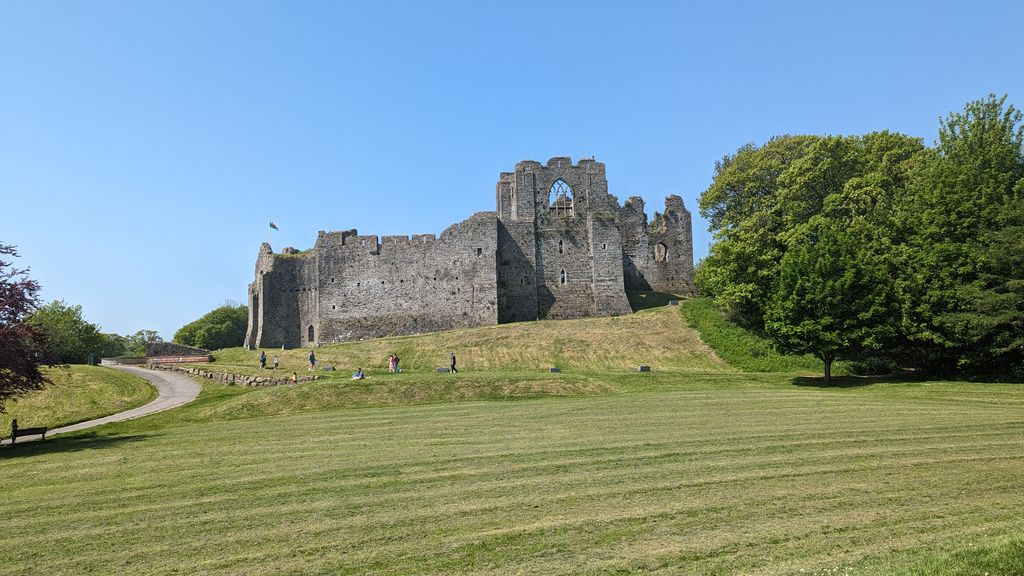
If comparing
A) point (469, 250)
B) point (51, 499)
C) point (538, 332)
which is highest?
point (469, 250)

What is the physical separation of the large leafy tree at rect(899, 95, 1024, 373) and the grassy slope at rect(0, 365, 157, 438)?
111 feet

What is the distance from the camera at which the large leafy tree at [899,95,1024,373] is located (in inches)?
1049

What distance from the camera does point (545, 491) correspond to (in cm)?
1051

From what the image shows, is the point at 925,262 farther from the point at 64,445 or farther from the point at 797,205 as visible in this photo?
the point at 64,445

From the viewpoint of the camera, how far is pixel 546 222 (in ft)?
169

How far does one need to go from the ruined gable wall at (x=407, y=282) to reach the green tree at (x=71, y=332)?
17.1 m

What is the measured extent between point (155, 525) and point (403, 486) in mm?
3613

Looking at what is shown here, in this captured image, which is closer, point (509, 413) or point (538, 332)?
point (509, 413)

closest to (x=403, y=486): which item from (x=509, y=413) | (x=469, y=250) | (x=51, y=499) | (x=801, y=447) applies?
(x=51, y=499)

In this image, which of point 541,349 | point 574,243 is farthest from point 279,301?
point 541,349

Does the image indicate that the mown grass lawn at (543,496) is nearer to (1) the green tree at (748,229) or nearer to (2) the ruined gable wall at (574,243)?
(1) the green tree at (748,229)

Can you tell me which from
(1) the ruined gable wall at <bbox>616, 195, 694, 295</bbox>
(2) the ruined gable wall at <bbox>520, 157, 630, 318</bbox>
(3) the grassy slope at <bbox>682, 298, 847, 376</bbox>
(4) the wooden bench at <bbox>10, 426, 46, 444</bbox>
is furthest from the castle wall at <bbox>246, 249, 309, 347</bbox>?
(4) the wooden bench at <bbox>10, 426, 46, 444</bbox>

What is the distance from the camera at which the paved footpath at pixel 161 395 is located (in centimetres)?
2423

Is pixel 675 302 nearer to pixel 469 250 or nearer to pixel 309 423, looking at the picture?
pixel 469 250
